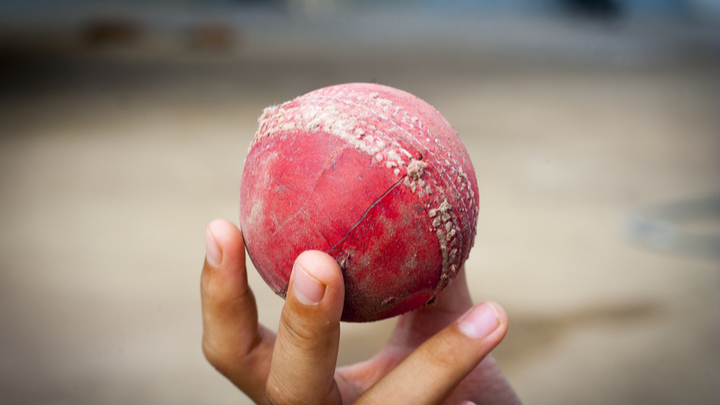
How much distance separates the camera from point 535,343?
3.21 meters

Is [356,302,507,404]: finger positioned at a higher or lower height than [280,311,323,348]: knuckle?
lower

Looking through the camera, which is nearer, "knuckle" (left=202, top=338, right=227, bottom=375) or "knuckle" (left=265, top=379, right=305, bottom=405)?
"knuckle" (left=265, top=379, right=305, bottom=405)

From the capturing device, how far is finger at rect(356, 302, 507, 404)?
136 centimetres

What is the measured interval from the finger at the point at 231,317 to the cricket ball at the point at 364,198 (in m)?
0.10

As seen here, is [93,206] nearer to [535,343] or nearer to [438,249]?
[535,343]

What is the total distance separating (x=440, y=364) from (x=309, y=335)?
343 millimetres

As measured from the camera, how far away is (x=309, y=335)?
1263mm

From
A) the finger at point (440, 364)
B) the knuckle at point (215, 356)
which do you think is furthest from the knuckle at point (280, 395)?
the knuckle at point (215, 356)

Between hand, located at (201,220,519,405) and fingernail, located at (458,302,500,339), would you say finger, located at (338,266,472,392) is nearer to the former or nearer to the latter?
hand, located at (201,220,519,405)

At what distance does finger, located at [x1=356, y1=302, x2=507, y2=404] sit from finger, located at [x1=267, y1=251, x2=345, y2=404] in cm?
13

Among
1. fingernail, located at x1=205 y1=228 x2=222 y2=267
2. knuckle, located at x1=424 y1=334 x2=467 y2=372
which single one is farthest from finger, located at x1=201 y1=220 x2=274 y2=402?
knuckle, located at x1=424 y1=334 x2=467 y2=372

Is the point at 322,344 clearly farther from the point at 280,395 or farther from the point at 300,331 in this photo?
the point at 280,395

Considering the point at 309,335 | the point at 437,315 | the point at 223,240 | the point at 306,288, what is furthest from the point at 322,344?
the point at 437,315

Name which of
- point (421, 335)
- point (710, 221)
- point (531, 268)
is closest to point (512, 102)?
point (710, 221)
